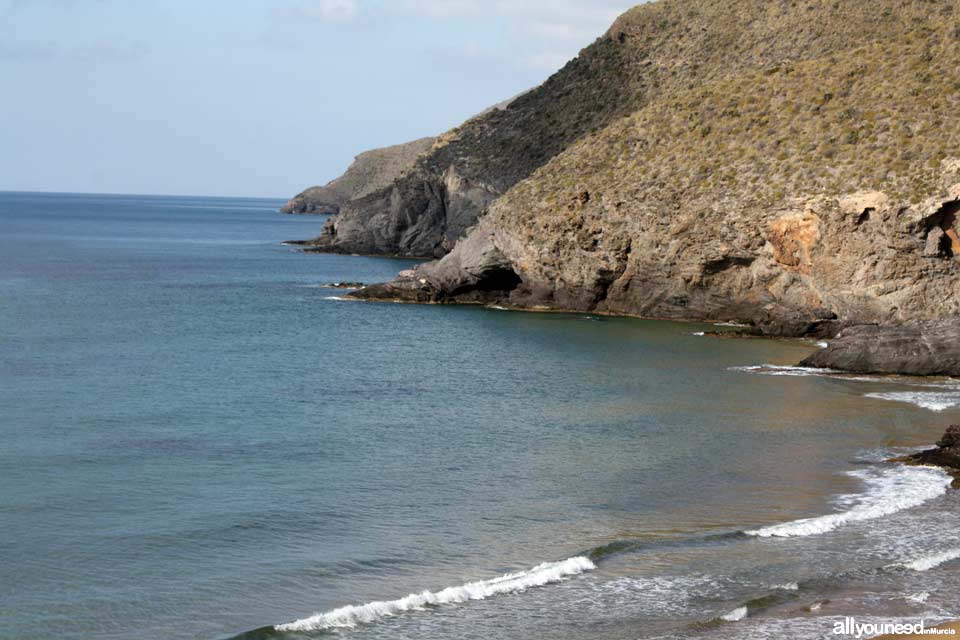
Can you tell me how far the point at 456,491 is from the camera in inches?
850

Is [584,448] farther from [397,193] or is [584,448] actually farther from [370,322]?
[397,193]

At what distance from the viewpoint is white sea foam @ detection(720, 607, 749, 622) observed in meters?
14.4

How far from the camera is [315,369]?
124 feet

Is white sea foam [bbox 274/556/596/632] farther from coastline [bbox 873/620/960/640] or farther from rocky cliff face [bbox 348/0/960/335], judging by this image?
rocky cliff face [bbox 348/0/960/335]

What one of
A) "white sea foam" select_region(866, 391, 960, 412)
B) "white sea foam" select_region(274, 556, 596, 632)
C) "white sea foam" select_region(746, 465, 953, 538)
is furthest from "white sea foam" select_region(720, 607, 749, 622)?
"white sea foam" select_region(866, 391, 960, 412)

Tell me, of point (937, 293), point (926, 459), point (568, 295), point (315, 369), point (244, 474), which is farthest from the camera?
point (568, 295)

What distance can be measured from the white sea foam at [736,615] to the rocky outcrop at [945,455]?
1059cm

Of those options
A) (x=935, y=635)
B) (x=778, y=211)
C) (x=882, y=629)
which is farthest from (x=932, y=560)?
(x=778, y=211)

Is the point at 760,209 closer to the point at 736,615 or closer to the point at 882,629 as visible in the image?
the point at 736,615

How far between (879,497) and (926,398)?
12.5m

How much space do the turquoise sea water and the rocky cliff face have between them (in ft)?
18.5

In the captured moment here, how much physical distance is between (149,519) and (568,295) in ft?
128

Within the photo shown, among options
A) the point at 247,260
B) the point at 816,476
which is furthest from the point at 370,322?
the point at 247,260

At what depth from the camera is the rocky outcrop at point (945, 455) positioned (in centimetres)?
2334
